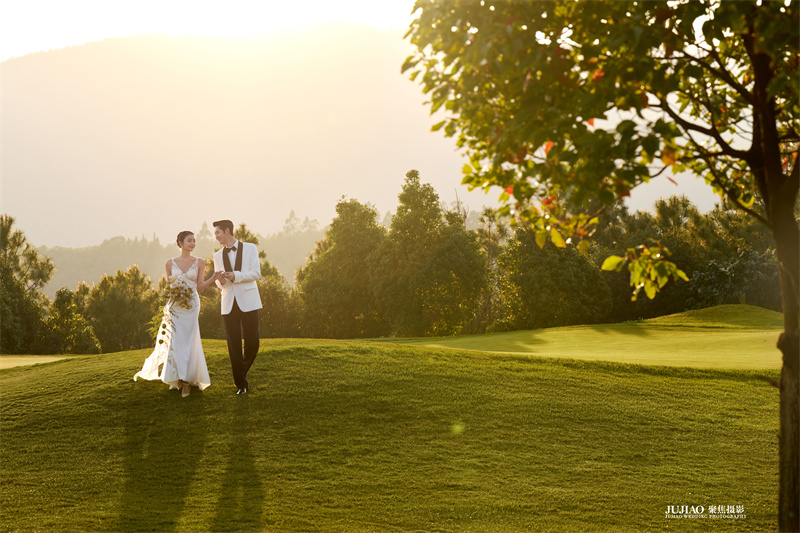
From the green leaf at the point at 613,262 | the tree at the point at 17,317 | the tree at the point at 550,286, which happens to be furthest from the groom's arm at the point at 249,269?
the tree at the point at 17,317

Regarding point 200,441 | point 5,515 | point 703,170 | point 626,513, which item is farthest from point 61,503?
point 703,170

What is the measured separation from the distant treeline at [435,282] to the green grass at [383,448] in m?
35.7

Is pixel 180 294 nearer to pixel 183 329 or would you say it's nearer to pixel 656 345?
pixel 183 329

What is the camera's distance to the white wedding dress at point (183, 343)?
1098cm

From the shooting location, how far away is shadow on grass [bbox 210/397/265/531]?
6613 millimetres

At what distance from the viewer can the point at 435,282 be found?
48.3 meters

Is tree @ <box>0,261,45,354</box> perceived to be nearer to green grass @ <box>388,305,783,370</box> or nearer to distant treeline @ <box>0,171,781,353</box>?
distant treeline @ <box>0,171,781,353</box>

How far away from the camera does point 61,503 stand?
7246mm

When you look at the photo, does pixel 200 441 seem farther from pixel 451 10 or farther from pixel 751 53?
pixel 751 53

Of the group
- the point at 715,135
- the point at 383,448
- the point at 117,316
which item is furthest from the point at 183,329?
the point at 117,316

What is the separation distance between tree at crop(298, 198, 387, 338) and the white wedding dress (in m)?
40.7

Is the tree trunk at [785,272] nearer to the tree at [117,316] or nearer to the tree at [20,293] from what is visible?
the tree at [20,293]

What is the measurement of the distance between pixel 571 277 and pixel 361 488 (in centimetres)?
4470

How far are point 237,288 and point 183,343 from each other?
54.9 inches
